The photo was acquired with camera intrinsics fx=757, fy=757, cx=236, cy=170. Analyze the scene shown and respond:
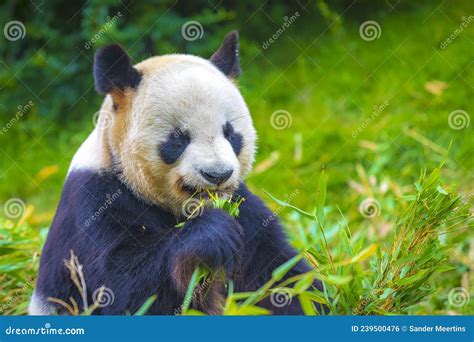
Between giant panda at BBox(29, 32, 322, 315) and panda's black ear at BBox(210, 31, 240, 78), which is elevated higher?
panda's black ear at BBox(210, 31, 240, 78)

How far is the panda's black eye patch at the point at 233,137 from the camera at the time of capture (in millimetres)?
3707

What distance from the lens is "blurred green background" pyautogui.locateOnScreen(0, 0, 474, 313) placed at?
6613 mm

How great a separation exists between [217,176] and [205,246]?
0.33 meters

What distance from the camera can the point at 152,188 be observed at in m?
3.71

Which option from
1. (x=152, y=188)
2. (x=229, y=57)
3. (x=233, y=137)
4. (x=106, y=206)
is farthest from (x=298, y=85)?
(x=106, y=206)

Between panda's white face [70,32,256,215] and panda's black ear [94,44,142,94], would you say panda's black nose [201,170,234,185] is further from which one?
panda's black ear [94,44,142,94]

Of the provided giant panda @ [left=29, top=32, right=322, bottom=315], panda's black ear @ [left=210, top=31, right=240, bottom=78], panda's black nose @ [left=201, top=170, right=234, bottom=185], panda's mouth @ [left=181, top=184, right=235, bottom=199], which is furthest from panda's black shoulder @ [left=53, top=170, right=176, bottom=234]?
panda's black ear @ [left=210, top=31, right=240, bottom=78]

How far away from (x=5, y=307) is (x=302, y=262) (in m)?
1.74

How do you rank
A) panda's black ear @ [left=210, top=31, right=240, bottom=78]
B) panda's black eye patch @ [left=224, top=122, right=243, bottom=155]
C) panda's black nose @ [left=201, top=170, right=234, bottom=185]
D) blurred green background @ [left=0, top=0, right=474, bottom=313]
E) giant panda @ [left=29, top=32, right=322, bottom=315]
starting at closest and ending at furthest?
panda's black nose @ [left=201, top=170, right=234, bottom=185], giant panda @ [left=29, top=32, right=322, bottom=315], panda's black eye patch @ [left=224, top=122, right=243, bottom=155], panda's black ear @ [left=210, top=31, right=240, bottom=78], blurred green background @ [left=0, top=0, right=474, bottom=313]

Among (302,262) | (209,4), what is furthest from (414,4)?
(302,262)

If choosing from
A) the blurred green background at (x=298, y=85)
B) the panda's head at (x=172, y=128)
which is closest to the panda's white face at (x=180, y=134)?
the panda's head at (x=172, y=128)

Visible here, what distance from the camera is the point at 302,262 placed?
4.24 meters

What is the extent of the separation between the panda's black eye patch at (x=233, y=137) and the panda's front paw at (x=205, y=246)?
37 cm

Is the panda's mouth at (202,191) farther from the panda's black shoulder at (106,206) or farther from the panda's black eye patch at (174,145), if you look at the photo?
the panda's black shoulder at (106,206)
